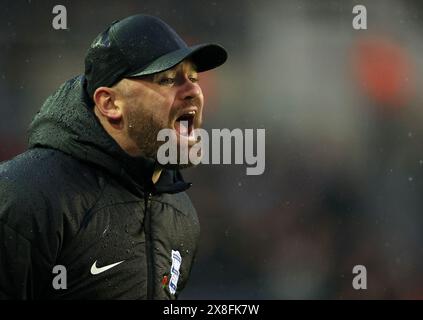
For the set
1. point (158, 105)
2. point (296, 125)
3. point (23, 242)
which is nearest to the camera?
point (23, 242)

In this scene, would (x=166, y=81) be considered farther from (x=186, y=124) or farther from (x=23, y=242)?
(x=23, y=242)

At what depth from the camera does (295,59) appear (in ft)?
20.3

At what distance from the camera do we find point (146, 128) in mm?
2305

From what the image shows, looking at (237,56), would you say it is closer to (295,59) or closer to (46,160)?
(295,59)

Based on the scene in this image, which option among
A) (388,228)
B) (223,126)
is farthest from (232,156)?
(388,228)

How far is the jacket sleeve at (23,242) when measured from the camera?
212cm

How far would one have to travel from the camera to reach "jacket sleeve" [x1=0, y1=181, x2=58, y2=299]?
2.12 meters

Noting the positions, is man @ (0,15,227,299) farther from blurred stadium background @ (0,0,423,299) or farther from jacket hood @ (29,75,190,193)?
blurred stadium background @ (0,0,423,299)

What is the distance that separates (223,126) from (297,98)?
2.05 ft

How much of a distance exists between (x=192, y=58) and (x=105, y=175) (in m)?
0.42

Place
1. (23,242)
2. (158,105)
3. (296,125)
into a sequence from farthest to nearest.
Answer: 1. (296,125)
2. (158,105)
3. (23,242)

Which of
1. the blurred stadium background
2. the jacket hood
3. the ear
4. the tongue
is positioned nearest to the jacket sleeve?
the jacket hood

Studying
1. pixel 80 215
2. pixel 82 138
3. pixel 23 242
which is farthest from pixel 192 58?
pixel 23 242

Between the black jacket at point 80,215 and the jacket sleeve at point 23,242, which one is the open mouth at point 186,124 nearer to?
the black jacket at point 80,215
